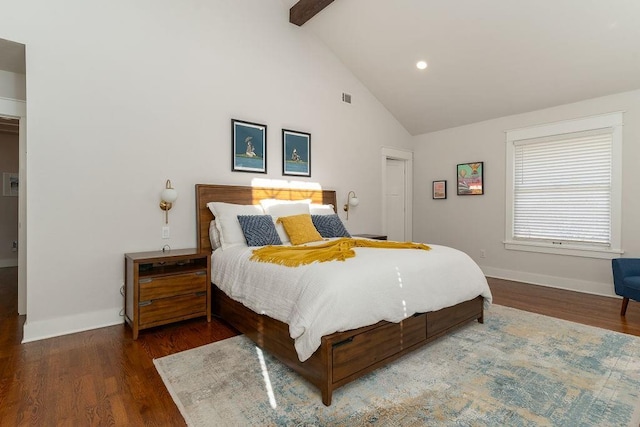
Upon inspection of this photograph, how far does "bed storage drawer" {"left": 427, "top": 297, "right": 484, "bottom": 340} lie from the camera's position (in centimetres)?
245

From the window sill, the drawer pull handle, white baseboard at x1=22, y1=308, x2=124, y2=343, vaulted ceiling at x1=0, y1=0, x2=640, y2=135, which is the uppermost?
vaulted ceiling at x1=0, y1=0, x2=640, y2=135

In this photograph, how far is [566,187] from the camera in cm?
431

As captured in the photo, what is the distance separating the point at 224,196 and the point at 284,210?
68 cm

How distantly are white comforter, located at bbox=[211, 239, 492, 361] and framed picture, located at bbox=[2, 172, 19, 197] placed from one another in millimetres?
5392

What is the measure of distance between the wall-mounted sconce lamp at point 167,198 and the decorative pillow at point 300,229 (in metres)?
1.09

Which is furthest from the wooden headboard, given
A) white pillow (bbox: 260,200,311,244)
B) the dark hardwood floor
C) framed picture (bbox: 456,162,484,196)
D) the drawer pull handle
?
framed picture (bbox: 456,162,484,196)

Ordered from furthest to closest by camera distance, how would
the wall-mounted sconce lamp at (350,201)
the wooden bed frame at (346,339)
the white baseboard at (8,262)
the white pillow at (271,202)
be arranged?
the white baseboard at (8,262), the wall-mounted sconce lamp at (350,201), the white pillow at (271,202), the wooden bed frame at (346,339)

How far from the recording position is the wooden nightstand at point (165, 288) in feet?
8.88

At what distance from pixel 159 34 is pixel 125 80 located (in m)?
0.60

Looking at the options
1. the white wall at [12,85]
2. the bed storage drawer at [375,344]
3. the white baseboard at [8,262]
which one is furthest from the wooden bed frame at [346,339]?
the white baseboard at [8,262]

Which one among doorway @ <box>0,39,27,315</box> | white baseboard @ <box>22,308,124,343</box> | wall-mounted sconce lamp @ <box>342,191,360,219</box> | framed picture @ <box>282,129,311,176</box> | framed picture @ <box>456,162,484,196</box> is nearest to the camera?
white baseboard @ <box>22,308,124,343</box>

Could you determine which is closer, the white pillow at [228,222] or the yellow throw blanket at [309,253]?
the yellow throw blanket at [309,253]

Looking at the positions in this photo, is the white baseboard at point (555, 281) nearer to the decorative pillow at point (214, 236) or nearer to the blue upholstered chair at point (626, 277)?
the blue upholstered chair at point (626, 277)

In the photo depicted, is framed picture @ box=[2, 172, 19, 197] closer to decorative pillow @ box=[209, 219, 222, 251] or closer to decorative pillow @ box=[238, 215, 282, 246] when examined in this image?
decorative pillow @ box=[209, 219, 222, 251]
